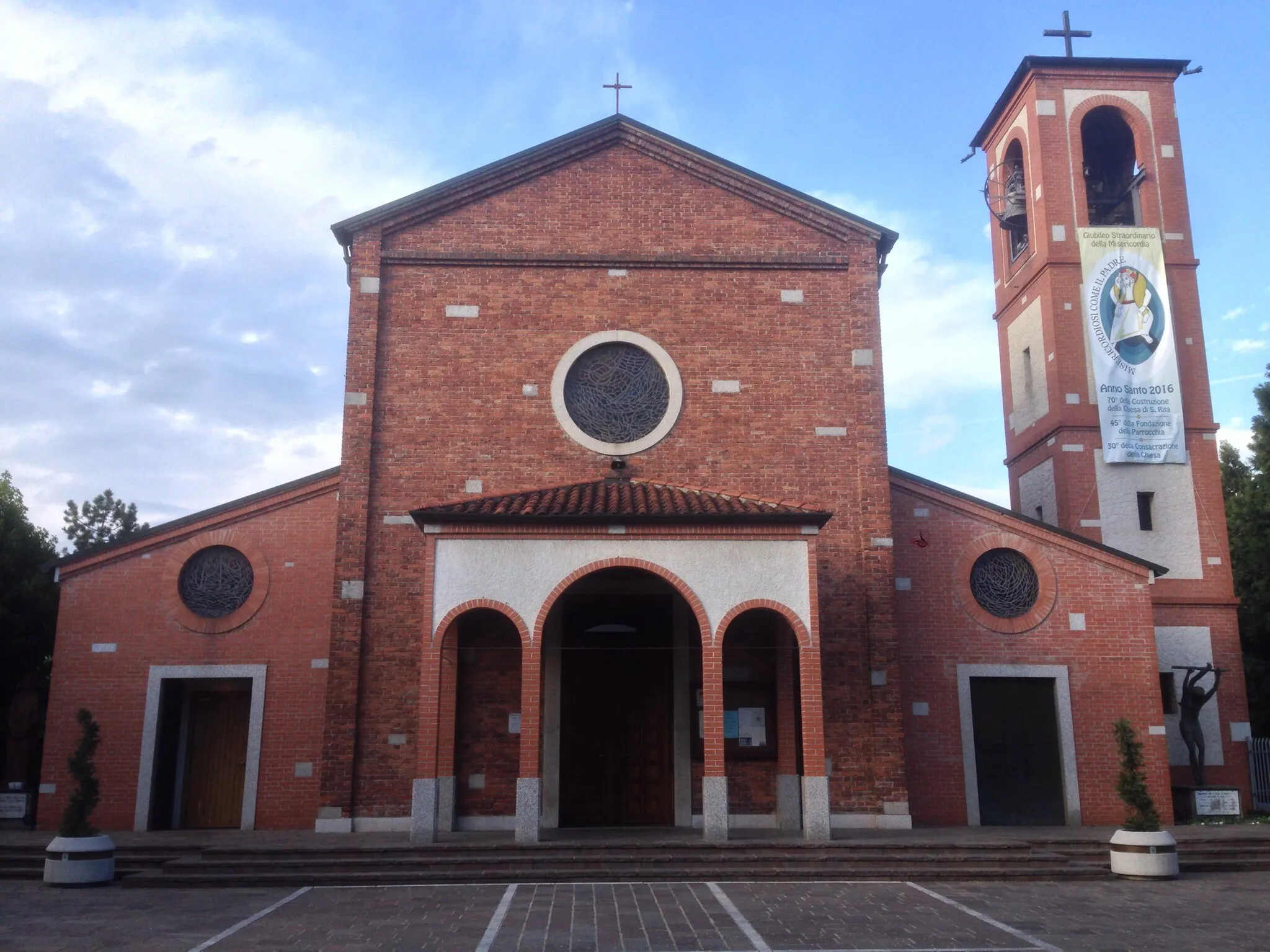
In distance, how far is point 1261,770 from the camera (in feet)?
67.2

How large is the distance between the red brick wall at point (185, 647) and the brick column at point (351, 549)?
0.97m

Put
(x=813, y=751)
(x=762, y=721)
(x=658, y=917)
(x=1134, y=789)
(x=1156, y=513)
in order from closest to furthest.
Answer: (x=658, y=917) < (x=1134, y=789) < (x=813, y=751) < (x=762, y=721) < (x=1156, y=513)

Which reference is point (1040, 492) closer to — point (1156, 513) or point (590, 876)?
point (1156, 513)

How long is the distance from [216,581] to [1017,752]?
1245 centimetres

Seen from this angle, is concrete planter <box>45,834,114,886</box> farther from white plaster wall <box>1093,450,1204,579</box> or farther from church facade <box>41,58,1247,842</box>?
white plaster wall <box>1093,450,1204,579</box>

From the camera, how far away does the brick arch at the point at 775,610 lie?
13.4 m

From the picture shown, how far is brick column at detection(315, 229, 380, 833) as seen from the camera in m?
14.3

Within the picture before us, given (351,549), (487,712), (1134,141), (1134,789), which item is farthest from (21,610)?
(1134,141)

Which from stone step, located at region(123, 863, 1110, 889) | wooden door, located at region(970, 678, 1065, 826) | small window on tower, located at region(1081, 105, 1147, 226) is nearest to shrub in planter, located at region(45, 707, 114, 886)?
stone step, located at region(123, 863, 1110, 889)

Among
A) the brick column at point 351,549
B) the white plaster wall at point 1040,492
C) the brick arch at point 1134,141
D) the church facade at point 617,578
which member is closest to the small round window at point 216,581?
the church facade at point 617,578

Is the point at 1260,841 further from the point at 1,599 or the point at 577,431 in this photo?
the point at 1,599

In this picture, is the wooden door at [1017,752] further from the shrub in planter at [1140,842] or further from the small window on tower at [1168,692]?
the small window on tower at [1168,692]

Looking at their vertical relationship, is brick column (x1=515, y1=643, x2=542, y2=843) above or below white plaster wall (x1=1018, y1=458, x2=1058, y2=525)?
below

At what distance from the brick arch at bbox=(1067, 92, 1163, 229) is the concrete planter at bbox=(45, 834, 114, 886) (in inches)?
771
